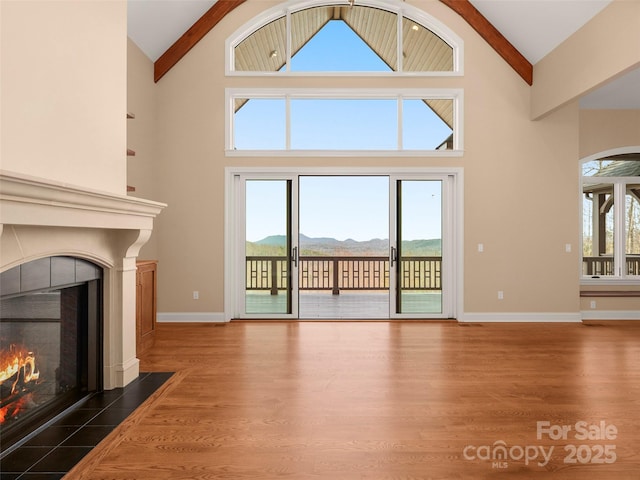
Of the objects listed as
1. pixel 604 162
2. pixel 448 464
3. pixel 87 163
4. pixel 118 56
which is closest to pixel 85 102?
pixel 87 163

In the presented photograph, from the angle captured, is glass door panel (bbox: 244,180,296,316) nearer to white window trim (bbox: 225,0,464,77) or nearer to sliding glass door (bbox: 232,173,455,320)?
sliding glass door (bbox: 232,173,455,320)

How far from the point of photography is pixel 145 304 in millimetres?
4441

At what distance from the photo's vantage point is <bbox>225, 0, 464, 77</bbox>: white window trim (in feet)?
19.7

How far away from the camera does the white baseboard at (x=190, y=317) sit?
19.7 ft

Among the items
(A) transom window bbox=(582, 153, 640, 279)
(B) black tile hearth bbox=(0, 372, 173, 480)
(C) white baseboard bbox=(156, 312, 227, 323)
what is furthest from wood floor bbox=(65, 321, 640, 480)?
(A) transom window bbox=(582, 153, 640, 279)

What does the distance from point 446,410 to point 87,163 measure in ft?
9.77

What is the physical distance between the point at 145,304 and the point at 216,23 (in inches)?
160

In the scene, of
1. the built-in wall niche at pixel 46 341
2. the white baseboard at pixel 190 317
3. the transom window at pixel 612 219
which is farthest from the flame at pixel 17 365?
the transom window at pixel 612 219

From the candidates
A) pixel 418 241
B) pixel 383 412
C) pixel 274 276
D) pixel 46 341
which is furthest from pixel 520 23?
pixel 46 341

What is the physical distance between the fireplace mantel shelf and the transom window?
664 centimetres

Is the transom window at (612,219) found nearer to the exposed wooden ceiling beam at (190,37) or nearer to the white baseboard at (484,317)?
the white baseboard at (484,317)

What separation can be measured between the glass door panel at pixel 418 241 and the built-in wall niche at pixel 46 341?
4104mm

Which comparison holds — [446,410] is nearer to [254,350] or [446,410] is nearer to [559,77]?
[254,350]

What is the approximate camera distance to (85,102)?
9.38 feet
